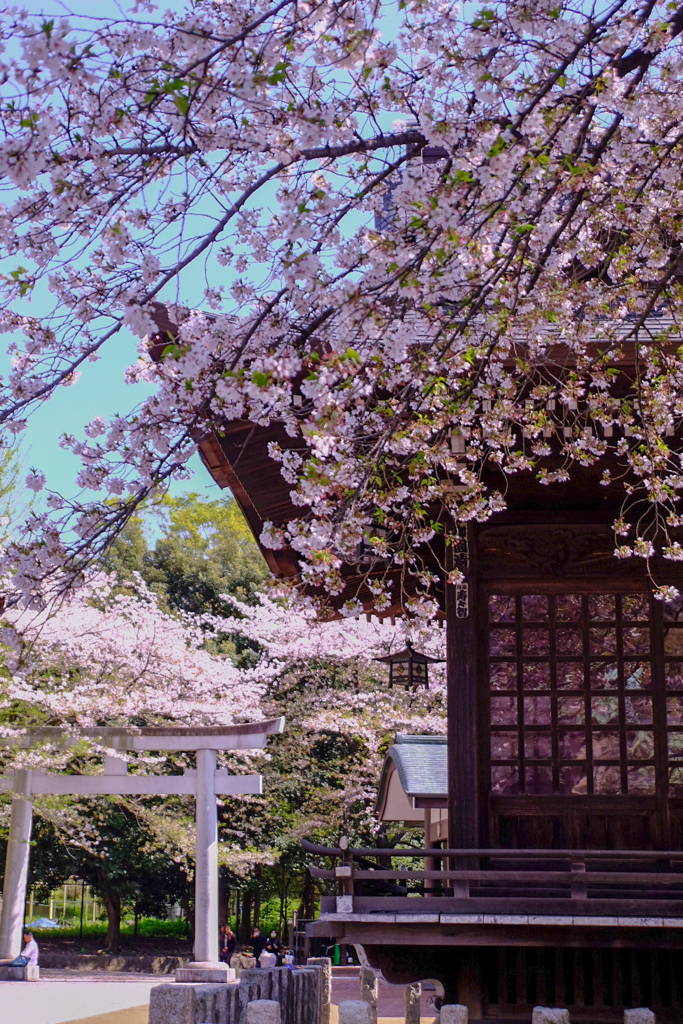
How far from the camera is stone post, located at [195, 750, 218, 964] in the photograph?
1767 cm

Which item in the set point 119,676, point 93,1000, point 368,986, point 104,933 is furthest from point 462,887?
point 104,933

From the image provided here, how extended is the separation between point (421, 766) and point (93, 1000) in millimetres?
6767

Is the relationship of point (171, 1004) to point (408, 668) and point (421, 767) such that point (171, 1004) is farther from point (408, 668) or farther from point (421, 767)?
point (421, 767)

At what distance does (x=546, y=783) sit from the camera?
7723 millimetres

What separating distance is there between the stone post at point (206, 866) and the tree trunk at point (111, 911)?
33.5 ft

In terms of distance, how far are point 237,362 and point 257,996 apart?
5.82 meters

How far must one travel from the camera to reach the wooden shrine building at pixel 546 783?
6.99 meters

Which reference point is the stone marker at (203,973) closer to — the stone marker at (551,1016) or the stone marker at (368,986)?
the stone marker at (368,986)

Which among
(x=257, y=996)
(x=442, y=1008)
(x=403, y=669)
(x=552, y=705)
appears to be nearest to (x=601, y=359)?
(x=552, y=705)

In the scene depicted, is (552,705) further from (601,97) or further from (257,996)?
(601,97)

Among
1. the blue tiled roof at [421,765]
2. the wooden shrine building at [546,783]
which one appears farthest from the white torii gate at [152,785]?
the wooden shrine building at [546,783]

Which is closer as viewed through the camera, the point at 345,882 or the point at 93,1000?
the point at 345,882

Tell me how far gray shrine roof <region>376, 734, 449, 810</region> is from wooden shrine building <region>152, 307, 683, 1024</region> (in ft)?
14.4

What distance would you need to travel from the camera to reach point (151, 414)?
4.67 metres
